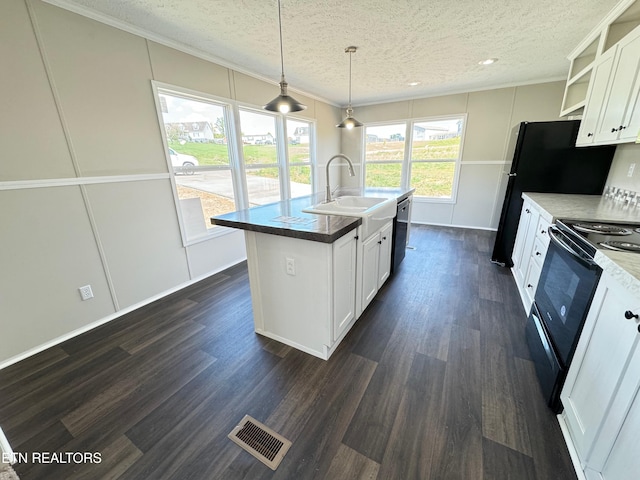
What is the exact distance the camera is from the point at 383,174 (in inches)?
220

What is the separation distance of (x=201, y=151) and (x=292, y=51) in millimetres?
1501

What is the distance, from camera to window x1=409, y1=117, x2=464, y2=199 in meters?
4.75

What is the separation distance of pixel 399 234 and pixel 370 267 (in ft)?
3.13

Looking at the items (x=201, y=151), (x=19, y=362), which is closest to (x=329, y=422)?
(x=19, y=362)

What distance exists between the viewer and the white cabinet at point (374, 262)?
2.14 metres

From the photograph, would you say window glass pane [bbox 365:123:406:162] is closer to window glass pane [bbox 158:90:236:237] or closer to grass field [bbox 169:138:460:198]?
grass field [bbox 169:138:460:198]

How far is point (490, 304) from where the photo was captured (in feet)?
8.02

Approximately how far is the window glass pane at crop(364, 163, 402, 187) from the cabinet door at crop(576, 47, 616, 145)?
3072 millimetres

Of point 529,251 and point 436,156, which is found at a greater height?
point 436,156

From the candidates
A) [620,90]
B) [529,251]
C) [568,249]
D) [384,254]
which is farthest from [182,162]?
[620,90]

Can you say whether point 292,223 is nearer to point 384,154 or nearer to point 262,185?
point 262,185

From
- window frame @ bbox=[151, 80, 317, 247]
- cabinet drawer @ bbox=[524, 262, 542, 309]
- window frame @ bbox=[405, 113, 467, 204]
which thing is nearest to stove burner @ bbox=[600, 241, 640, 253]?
cabinet drawer @ bbox=[524, 262, 542, 309]

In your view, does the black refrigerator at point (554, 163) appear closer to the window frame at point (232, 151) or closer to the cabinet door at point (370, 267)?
the cabinet door at point (370, 267)

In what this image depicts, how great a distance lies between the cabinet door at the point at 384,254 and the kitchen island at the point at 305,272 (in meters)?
0.34
